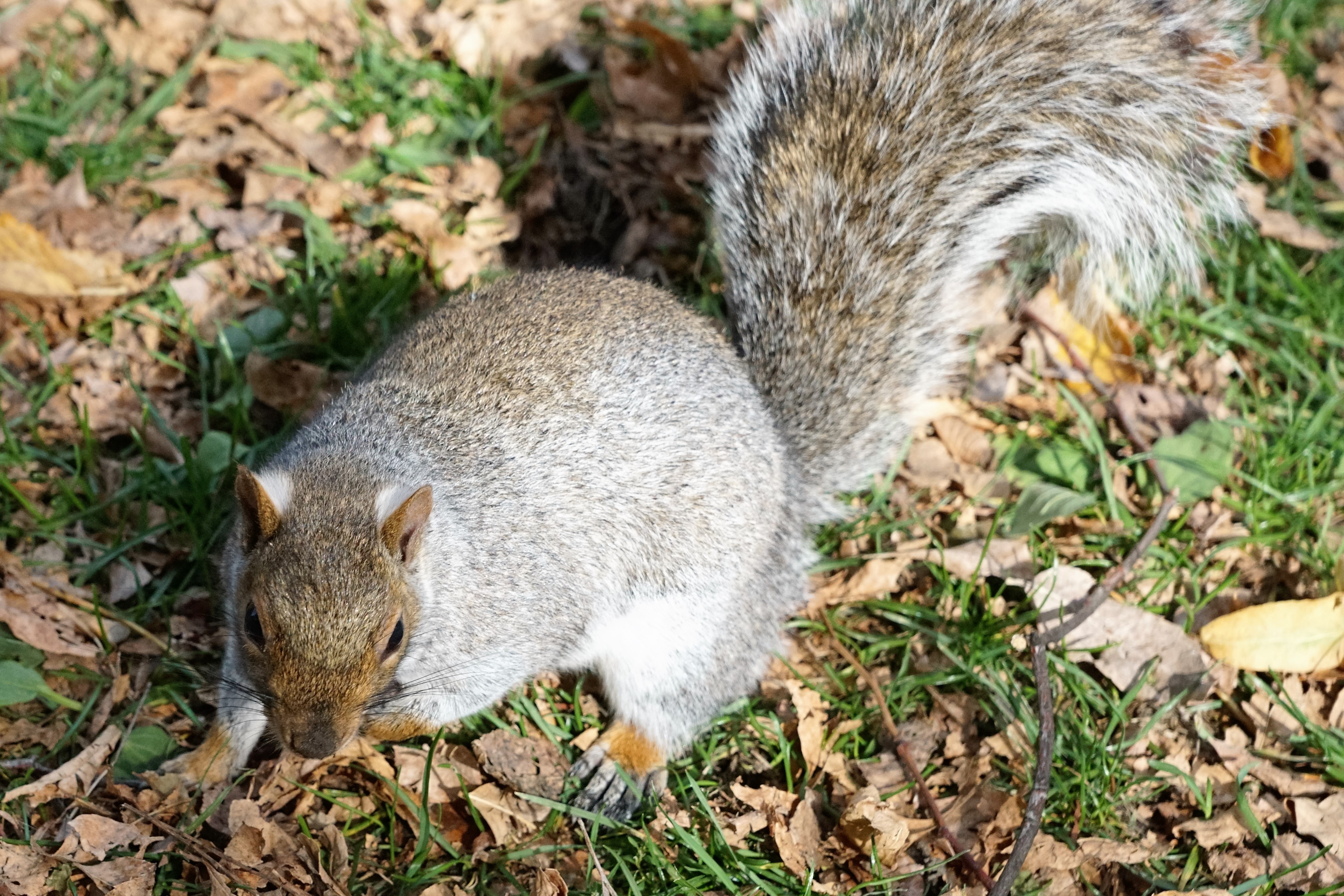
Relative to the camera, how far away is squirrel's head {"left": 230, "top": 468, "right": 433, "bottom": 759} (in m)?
1.86

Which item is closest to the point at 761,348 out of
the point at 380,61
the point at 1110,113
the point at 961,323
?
the point at 961,323

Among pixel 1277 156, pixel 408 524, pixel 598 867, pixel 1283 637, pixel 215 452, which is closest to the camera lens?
pixel 408 524

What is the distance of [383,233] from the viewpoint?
3.30 metres

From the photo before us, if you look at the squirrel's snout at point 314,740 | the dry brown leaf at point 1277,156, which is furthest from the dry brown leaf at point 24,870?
the dry brown leaf at point 1277,156

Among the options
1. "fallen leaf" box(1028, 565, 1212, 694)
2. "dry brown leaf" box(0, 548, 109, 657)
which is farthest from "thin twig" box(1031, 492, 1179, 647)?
"dry brown leaf" box(0, 548, 109, 657)

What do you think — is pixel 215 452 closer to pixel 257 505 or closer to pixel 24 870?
pixel 257 505

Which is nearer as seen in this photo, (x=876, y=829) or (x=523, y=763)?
(x=876, y=829)

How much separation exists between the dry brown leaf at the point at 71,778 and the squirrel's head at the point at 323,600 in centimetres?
52

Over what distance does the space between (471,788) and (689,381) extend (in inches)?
40.0

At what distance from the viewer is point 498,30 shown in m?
3.65

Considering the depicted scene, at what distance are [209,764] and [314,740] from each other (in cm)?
59

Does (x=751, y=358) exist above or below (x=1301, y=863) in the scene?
above

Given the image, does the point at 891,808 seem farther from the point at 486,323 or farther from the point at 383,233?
the point at 383,233

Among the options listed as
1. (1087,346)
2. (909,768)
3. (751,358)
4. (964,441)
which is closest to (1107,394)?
(1087,346)
